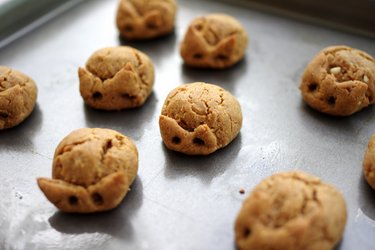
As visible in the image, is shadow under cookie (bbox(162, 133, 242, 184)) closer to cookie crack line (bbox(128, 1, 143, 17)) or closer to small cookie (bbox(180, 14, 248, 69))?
small cookie (bbox(180, 14, 248, 69))

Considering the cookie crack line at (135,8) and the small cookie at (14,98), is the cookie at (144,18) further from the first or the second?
the small cookie at (14,98)

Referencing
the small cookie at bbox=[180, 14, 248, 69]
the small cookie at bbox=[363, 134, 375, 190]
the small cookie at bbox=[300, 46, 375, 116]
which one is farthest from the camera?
the small cookie at bbox=[180, 14, 248, 69]

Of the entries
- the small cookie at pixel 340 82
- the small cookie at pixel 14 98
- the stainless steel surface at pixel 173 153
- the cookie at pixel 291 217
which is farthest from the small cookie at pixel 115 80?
the cookie at pixel 291 217

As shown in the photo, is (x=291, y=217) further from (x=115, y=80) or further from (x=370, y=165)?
(x=115, y=80)

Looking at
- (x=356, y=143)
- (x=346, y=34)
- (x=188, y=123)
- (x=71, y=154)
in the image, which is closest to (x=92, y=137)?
(x=71, y=154)

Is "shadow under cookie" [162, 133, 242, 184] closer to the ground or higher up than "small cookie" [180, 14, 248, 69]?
closer to the ground

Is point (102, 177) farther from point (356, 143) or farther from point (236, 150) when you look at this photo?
point (356, 143)

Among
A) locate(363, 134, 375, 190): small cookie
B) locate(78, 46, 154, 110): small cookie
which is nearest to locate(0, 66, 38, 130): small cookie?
locate(78, 46, 154, 110): small cookie
